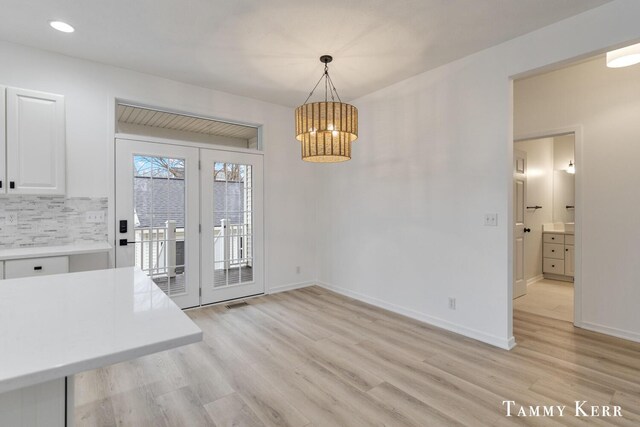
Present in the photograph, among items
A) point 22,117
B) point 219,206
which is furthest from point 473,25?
point 22,117

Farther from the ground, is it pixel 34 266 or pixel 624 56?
Result: pixel 624 56

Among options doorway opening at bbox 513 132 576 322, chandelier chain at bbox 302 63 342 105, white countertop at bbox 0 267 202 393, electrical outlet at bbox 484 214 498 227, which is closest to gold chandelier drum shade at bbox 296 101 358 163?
chandelier chain at bbox 302 63 342 105

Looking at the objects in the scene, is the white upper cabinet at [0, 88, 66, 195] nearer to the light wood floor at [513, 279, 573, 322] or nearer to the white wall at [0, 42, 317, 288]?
the white wall at [0, 42, 317, 288]

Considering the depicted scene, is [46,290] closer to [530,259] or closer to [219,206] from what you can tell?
[219,206]

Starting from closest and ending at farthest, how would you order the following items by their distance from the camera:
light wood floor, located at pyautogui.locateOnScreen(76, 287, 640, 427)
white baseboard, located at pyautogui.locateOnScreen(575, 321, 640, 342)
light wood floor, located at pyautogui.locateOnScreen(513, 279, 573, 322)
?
light wood floor, located at pyautogui.locateOnScreen(76, 287, 640, 427)
white baseboard, located at pyautogui.locateOnScreen(575, 321, 640, 342)
light wood floor, located at pyautogui.locateOnScreen(513, 279, 573, 322)

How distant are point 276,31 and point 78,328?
2.60 meters

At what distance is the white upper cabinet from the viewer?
2707 millimetres

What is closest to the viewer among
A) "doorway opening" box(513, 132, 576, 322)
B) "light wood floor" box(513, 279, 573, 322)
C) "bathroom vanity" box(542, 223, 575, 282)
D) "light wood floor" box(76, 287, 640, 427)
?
"light wood floor" box(76, 287, 640, 427)

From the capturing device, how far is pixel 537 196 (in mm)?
5457

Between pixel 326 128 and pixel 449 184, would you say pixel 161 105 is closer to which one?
pixel 326 128

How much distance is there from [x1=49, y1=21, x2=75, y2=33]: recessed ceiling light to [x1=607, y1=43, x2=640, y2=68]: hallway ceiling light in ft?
14.8

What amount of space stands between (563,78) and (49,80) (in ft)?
17.9

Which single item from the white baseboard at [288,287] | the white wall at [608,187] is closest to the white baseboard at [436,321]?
the white baseboard at [288,287]

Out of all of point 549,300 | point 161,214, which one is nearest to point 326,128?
point 161,214
